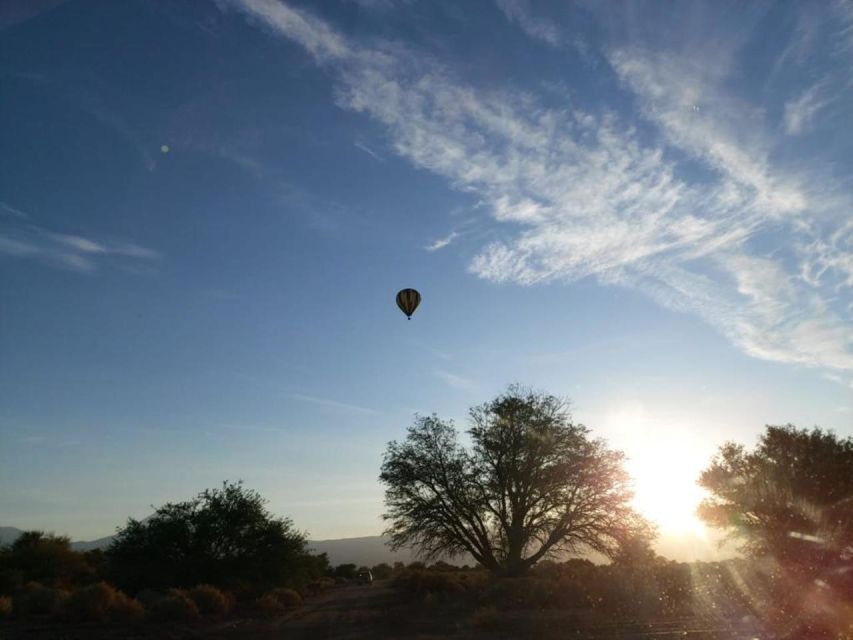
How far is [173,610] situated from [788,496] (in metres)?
33.9

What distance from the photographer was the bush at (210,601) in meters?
21.8

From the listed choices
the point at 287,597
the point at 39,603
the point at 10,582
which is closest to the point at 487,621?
the point at 287,597

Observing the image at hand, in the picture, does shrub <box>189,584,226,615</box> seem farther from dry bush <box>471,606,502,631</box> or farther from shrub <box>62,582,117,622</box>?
dry bush <box>471,606,502,631</box>

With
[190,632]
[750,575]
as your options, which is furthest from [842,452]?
[190,632]

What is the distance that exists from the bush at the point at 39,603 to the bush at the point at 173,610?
3354 mm

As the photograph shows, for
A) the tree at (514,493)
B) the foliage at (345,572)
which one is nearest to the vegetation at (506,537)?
the tree at (514,493)

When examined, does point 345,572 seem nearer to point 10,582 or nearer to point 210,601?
point 10,582

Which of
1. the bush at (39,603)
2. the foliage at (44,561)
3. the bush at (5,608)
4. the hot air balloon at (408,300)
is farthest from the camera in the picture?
the foliage at (44,561)

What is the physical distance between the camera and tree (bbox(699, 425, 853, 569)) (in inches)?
1187

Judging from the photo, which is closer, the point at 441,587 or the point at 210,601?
the point at 210,601

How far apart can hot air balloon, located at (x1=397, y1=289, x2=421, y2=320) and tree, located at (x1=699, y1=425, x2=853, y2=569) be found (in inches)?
900

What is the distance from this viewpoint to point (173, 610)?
19938 millimetres

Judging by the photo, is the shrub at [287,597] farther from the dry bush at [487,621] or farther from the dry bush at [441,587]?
the dry bush at [487,621]

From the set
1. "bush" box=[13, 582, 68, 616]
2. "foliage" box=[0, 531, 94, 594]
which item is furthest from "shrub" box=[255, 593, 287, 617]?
"foliage" box=[0, 531, 94, 594]
